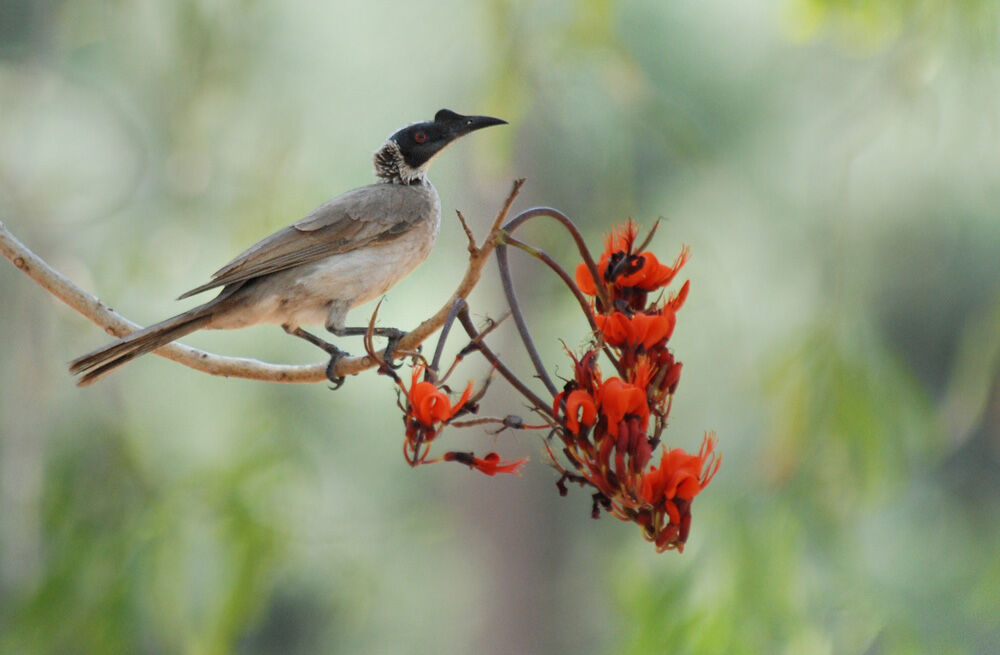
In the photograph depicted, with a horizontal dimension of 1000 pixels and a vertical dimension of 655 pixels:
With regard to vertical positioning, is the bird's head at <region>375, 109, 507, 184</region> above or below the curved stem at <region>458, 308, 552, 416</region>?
above

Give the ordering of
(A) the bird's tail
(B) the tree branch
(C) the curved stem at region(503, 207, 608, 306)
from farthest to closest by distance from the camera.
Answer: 1. (A) the bird's tail
2. (B) the tree branch
3. (C) the curved stem at region(503, 207, 608, 306)

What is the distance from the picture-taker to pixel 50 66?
5707 millimetres

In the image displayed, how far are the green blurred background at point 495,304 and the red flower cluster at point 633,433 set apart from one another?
3.64 ft

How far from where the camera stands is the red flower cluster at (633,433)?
1906 millimetres

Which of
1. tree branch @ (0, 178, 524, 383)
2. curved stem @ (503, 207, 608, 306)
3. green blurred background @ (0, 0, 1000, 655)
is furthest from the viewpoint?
green blurred background @ (0, 0, 1000, 655)

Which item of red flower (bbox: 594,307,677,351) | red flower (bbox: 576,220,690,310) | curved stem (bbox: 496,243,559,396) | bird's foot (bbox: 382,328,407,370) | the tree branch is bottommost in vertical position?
curved stem (bbox: 496,243,559,396)

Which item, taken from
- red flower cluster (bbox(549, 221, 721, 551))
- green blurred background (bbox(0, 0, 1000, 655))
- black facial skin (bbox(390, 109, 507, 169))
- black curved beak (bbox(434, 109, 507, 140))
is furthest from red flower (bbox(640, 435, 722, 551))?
black curved beak (bbox(434, 109, 507, 140))

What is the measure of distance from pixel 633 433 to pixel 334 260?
6.63 ft

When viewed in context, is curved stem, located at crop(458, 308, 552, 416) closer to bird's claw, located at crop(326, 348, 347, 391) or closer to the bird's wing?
bird's claw, located at crop(326, 348, 347, 391)

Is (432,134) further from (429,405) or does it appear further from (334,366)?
(429,405)

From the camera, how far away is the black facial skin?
3.64m

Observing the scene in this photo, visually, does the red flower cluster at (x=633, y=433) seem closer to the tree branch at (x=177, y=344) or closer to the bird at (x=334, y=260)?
the tree branch at (x=177, y=344)

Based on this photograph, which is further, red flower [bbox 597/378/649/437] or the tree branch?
the tree branch

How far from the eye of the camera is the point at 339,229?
3818 mm
